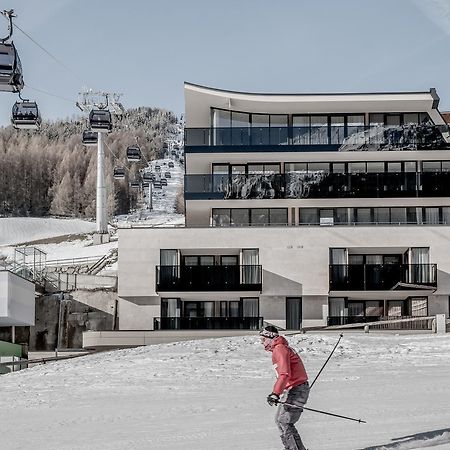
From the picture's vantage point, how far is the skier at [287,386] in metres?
11.3

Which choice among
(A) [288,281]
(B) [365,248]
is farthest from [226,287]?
(B) [365,248]

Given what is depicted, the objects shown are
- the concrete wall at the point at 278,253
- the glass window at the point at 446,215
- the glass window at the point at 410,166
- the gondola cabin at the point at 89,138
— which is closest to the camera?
the concrete wall at the point at 278,253

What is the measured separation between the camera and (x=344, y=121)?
48.8 m

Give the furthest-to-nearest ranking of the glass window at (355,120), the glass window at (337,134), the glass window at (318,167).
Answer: the glass window at (355,120)
the glass window at (318,167)
the glass window at (337,134)

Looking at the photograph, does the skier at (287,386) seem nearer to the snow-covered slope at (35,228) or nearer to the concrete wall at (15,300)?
the concrete wall at (15,300)

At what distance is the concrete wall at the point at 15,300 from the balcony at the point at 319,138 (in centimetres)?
989

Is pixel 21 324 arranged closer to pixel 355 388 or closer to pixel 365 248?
pixel 365 248

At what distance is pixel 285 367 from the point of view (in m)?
11.4

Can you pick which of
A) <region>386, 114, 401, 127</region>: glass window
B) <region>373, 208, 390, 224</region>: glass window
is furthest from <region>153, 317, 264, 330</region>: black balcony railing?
<region>386, 114, 401, 127</region>: glass window

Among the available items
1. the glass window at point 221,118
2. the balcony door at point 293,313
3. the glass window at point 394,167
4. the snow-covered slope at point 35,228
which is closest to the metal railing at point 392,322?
the balcony door at point 293,313

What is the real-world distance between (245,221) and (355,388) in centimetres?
2722

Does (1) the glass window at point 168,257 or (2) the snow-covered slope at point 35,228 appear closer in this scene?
(1) the glass window at point 168,257

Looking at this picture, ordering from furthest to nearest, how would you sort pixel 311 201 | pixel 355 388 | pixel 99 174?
1. pixel 99 174
2. pixel 311 201
3. pixel 355 388

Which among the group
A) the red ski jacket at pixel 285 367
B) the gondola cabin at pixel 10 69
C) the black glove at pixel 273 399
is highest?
the gondola cabin at pixel 10 69
